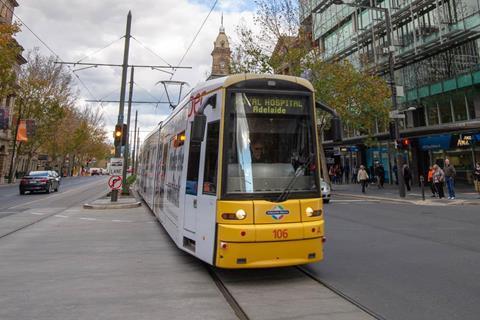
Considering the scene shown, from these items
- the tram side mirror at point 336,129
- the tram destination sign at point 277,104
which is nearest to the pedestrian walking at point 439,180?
the tram side mirror at point 336,129

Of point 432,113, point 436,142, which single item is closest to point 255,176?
point 436,142

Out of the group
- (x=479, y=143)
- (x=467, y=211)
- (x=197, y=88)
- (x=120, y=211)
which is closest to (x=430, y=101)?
(x=479, y=143)

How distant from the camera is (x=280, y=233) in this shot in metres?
5.07

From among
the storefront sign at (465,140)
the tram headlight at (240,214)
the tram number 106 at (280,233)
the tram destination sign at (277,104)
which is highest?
the storefront sign at (465,140)

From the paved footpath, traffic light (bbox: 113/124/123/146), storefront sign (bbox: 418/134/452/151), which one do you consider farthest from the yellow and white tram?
storefront sign (bbox: 418/134/452/151)

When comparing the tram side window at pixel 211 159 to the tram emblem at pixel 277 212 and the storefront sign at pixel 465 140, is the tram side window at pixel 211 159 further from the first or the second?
the storefront sign at pixel 465 140

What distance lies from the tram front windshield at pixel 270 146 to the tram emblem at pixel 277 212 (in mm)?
201

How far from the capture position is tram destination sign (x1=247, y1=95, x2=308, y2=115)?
549cm

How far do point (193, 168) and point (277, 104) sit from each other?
175 centimetres

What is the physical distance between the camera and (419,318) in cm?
390

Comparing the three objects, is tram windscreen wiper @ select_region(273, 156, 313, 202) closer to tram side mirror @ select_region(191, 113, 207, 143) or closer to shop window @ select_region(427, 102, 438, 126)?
tram side mirror @ select_region(191, 113, 207, 143)

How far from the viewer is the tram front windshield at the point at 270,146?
17.2 feet

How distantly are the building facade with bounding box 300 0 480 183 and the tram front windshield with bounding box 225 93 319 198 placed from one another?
15.5m

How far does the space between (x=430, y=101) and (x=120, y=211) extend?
22.6m
